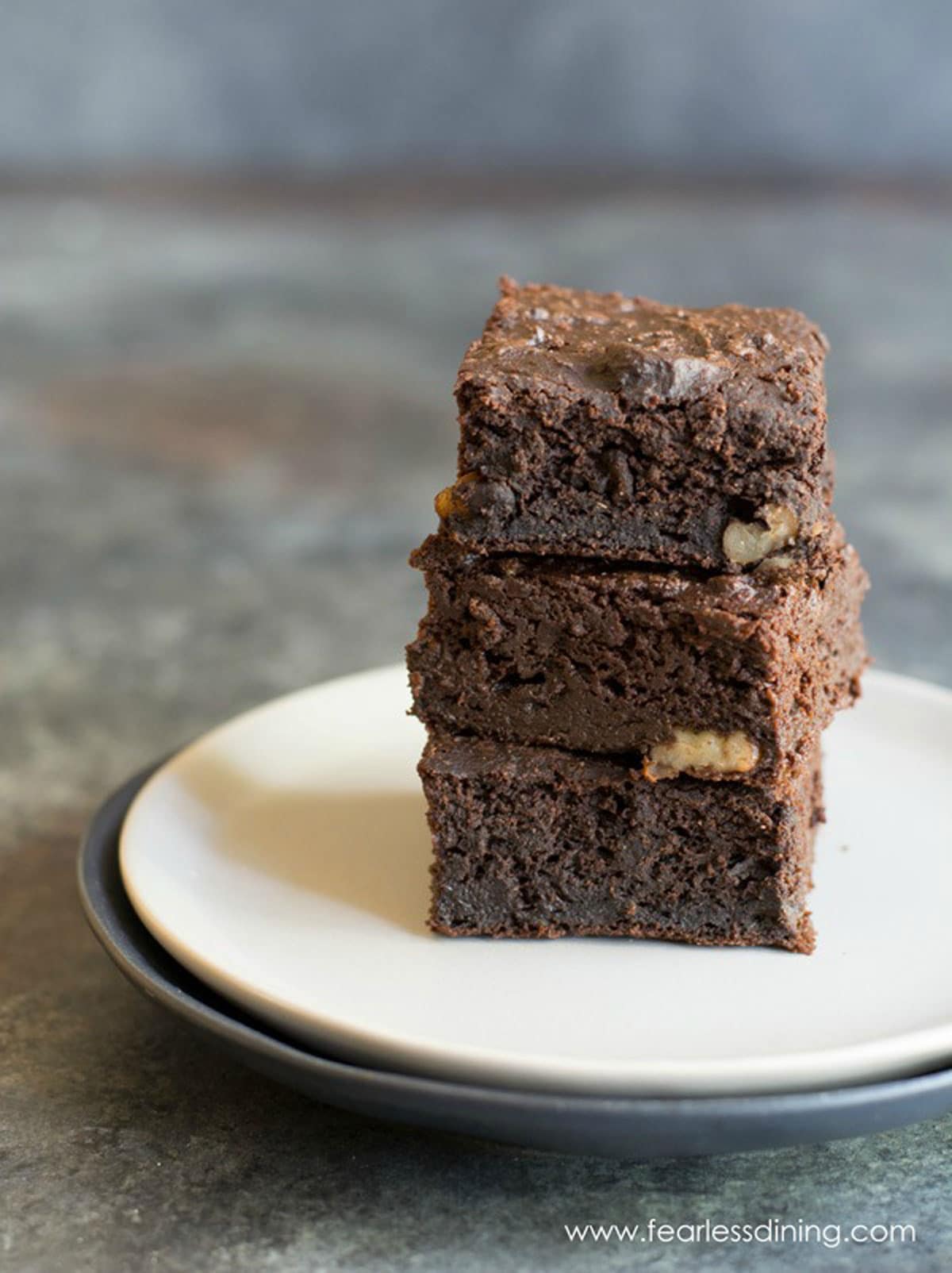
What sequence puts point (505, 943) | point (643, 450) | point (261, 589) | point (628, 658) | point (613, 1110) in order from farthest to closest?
point (261, 589), point (505, 943), point (628, 658), point (643, 450), point (613, 1110)

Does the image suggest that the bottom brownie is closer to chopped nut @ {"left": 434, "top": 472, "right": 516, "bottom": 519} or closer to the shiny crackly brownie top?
chopped nut @ {"left": 434, "top": 472, "right": 516, "bottom": 519}

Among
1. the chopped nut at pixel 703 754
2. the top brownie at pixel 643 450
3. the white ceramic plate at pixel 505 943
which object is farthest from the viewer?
the chopped nut at pixel 703 754

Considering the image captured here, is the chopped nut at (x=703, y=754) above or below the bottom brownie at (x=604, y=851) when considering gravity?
above

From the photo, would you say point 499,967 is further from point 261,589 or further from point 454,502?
point 261,589

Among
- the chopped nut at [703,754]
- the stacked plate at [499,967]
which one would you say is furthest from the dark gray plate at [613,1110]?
the chopped nut at [703,754]

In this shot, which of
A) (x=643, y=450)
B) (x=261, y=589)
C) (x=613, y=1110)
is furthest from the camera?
(x=261, y=589)

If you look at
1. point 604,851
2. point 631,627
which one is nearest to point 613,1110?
point 604,851

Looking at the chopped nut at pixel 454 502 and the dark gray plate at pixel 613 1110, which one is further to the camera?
the chopped nut at pixel 454 502

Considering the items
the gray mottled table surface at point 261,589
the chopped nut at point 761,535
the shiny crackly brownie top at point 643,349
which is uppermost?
the shiny crackly brownie top at point 643,349

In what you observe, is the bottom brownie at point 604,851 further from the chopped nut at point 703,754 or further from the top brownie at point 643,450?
the top brownie at point 643,450
